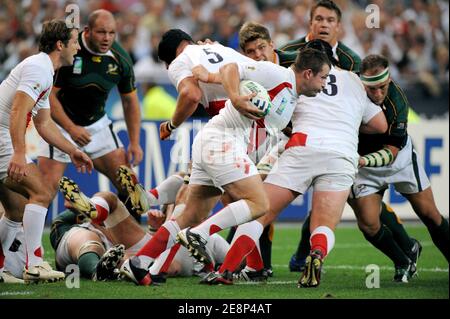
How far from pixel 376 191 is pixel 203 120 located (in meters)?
5.16

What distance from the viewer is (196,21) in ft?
57.0

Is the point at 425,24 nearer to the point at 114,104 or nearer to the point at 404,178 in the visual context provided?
the point at 114,104

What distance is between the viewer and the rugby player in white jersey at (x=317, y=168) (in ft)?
25.3

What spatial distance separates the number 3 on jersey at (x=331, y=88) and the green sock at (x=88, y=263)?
2374mm

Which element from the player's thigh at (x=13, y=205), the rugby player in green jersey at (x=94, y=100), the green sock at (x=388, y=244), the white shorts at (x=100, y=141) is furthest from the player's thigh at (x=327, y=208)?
the white shorts at (x=100, y=141)

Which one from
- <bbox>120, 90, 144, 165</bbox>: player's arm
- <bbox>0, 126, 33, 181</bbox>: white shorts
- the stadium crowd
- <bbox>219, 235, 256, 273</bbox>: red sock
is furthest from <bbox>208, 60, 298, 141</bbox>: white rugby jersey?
the stadium crowd

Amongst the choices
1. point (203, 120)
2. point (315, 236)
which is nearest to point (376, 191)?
point (315, 236)

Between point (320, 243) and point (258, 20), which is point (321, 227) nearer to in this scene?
point (320, 243)

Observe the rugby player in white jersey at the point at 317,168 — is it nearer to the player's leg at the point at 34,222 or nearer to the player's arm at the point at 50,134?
the player's leg at the point at 34,222

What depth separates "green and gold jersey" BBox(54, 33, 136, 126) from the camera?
399 inches

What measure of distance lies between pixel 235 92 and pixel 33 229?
2011 mm

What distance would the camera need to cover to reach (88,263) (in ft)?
26.7

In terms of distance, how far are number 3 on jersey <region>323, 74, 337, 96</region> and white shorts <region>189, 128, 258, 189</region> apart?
3.26 ft
